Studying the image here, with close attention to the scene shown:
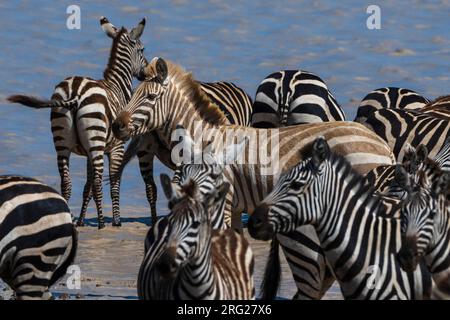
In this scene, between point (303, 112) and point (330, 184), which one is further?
point (303, 112)

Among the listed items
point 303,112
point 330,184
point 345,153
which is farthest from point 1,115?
point 330,184

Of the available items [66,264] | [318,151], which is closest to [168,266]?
[318,151]

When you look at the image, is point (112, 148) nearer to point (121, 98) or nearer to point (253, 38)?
point (121, 98)

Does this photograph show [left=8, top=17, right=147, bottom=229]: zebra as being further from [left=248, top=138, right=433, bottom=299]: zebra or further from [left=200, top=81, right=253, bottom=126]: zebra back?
[left=248, top=138, right=433, bottom=299]: zebra

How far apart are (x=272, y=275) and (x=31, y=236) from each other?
209 centimetres

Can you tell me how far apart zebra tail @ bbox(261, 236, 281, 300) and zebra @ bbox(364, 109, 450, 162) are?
4.47 meters

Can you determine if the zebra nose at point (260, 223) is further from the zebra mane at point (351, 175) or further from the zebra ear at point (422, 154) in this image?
the zebra ear at point (422, 154)

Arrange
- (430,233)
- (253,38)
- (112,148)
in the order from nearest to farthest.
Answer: (430,233) < (112,148) < (253,38)

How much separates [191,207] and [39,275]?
2.90 metres

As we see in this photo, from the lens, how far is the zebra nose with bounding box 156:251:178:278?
11.2m

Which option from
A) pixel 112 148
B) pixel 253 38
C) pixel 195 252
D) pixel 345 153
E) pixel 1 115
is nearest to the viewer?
pixel 195 252

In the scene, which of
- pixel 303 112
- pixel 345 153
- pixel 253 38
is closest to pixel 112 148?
pixel 303 112

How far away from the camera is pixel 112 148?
22.0 meters
